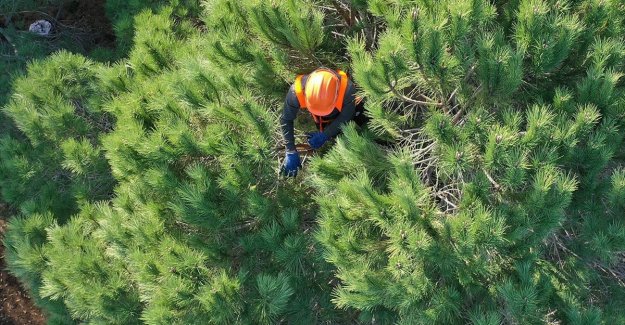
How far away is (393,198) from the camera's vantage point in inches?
74.6

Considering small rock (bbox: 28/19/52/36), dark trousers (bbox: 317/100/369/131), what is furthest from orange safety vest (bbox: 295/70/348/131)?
small rock (bbox: 28/19/52/36)

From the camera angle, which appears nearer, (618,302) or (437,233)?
(437,233)

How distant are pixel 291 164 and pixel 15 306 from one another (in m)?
3.45

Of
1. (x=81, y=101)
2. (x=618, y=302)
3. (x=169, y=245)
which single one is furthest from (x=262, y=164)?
(x=618, y=302)

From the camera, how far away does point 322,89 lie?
2.13 metres

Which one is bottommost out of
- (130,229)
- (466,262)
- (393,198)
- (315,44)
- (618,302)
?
(618,302)

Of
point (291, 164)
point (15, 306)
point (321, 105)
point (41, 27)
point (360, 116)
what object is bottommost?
point (15, 306)

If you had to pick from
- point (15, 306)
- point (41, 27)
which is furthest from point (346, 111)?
point (15, 306)

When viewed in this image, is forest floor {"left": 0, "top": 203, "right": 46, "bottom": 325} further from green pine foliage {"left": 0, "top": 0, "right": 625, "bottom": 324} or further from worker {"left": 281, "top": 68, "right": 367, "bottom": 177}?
worker {"left": 281, "top": 68, "right": 367, "bottom": 177}

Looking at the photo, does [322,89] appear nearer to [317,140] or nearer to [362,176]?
[317,140]

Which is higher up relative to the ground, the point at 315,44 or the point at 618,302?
the point at 315,44

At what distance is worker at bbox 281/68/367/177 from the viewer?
2137 millimetres

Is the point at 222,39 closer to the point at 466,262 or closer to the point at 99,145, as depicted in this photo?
the point at 99,145

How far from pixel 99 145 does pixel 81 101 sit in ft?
1.26
